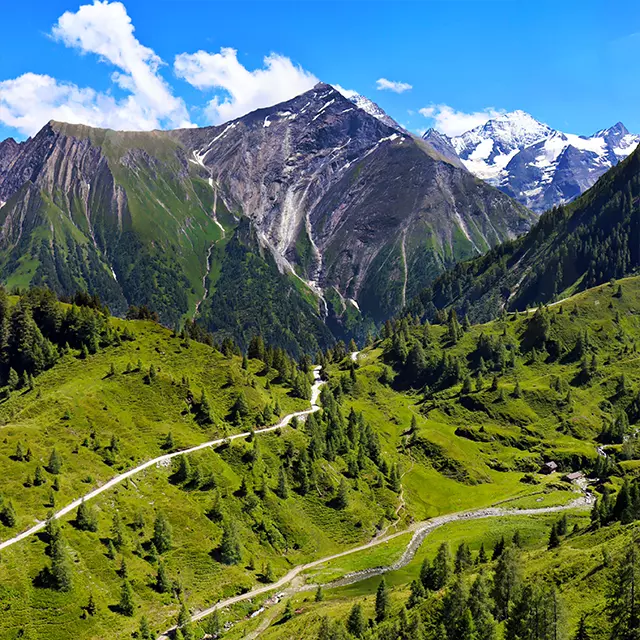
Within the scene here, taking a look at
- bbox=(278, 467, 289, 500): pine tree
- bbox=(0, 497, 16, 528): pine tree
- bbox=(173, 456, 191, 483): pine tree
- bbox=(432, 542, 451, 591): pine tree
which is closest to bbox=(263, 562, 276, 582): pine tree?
bbox=(278, 467, 289, 500): pine tree

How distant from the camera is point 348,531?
150250 mm

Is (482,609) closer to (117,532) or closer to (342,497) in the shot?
(117,532)

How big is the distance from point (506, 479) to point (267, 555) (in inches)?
3923

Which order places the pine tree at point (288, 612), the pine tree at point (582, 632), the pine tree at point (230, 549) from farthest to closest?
the pine tree at point (230, 549) → the pine tree at point (288, 612) → the pine tree at point (582, 632)

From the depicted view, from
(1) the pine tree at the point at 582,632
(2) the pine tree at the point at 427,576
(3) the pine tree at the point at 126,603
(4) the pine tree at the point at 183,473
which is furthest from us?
(4) the pine tree at the point at 183,473

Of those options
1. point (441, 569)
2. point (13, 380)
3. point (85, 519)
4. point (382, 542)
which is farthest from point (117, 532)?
point (13, 380)

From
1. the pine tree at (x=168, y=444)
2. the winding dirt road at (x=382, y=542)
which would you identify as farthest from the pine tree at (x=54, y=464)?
the winding dirt road at (x=382, y=542)

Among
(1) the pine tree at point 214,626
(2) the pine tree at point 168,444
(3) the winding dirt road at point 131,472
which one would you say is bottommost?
(1) the pine tree at point 214,626

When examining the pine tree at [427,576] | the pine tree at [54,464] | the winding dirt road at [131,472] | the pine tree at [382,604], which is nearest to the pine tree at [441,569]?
the pine tree at [427,576]

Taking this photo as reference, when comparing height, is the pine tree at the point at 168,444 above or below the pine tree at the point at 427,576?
above

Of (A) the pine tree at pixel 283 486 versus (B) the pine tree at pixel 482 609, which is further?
(A) the pine tree at pixel 283 486

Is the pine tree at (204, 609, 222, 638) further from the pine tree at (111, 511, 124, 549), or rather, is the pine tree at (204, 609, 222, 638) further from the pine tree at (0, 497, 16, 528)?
the pine tree at (0, 497, 16, 528)

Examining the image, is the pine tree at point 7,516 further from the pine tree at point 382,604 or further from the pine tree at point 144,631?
the pine tree at point 382,604

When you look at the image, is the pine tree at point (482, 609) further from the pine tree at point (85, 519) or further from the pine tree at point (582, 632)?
the pine tree at point (85, 519)
